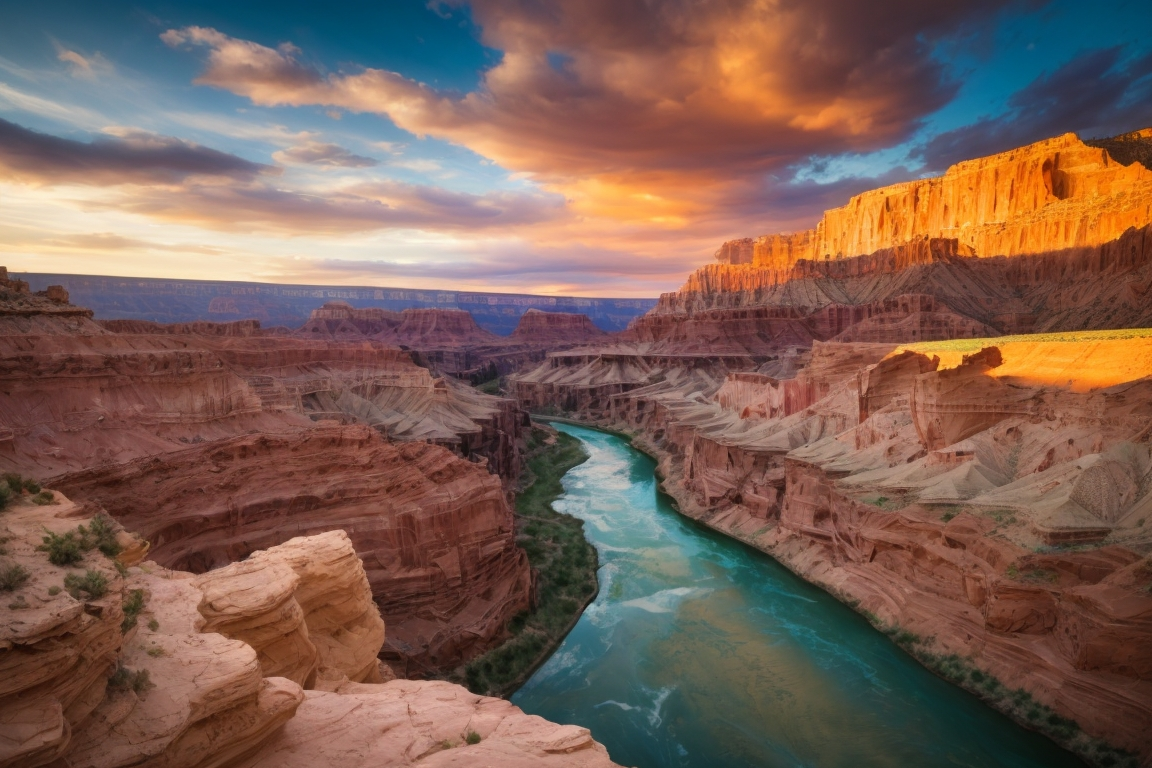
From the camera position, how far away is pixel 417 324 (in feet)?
465

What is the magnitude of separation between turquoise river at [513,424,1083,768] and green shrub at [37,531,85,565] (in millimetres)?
16643

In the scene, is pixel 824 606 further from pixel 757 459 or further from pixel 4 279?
pixel 4 279

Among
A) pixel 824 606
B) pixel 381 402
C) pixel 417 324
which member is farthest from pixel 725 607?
pixel 417 324

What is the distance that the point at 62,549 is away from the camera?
8695 millimetres

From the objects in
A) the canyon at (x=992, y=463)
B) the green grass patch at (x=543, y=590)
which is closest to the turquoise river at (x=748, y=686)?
the green grass patch at (x=543, y=590)

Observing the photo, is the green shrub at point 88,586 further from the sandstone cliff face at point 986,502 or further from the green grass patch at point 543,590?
the sandstone cliff face at point 986,502

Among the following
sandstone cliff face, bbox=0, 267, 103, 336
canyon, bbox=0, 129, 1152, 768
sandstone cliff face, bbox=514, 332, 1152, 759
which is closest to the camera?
canyon, bbox=0, 129, 1152, 768

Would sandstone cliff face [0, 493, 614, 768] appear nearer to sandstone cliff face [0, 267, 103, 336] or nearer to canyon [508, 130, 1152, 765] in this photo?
canyon [508, 130, 1152, 765]

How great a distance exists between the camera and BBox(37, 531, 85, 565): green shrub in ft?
28.5

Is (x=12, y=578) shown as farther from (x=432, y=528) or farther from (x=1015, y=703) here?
(x=1015, y=703)

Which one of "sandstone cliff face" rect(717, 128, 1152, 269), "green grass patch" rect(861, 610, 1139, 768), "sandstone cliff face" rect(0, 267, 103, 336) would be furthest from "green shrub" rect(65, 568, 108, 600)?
"sandstone cliff face" rect(717, 128, 1152, 269)

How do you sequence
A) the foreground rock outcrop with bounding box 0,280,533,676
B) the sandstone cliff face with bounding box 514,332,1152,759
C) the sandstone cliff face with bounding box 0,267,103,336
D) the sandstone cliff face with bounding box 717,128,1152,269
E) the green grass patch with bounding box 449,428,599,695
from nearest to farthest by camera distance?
the sandstone cliff face with bounding box 514,332,1152,759 < the foreground rock outcrop with bounding box 0,280,533,676 < the green grass patch with bounding box 449,428,599,695 < the sandstone cliff face with bounding box 0,267,103,336 < the sandstone cliff face with bounding box 717,128,1152,269

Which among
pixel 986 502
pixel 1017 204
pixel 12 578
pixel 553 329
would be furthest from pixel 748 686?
pixel 553 329

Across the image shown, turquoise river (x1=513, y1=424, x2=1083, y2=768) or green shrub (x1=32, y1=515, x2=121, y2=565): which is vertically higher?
green shrub (x1=32, y1=515, x2=121, y2=565)
